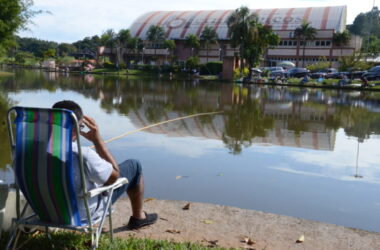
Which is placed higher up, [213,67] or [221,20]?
[221,20]

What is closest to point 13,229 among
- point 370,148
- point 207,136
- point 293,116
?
point 207,136

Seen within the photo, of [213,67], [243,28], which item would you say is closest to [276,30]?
[213,67]

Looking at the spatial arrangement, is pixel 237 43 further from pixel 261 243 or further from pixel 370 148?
pixel 261 243

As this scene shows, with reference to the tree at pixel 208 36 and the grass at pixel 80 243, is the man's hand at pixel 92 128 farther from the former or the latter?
the tree at pixel 208 36

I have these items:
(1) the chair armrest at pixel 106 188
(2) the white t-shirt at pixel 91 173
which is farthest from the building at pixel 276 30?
(2) the white t-shirt at pixel 91 173

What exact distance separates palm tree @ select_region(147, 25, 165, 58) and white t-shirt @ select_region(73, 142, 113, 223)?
7214cm

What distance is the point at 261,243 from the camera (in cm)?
338

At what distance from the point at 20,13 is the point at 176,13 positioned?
187 ft

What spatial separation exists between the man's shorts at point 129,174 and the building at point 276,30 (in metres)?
61.2

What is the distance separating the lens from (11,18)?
23.2 m

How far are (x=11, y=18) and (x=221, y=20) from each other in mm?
52911

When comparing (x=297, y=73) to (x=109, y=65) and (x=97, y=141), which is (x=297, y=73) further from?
(x=97, y=141)

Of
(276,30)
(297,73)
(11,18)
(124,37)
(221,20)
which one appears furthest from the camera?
(124,37)

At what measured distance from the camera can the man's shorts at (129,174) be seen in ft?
10.2
